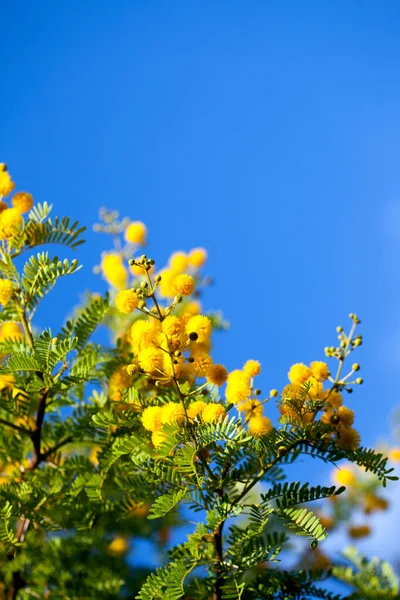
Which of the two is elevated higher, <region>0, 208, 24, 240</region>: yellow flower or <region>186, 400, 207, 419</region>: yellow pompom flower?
<region>0, 208, 24, 240</region>: yellow flower

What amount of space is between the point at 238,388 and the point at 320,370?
31 cm

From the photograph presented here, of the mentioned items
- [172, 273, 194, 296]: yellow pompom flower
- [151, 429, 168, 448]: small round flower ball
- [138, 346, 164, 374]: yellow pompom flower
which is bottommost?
[151, 429, 168, 448]: small round flower ball

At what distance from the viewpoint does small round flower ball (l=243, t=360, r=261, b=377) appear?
2363 mm

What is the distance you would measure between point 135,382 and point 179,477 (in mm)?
814

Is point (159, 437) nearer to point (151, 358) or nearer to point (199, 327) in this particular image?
point (151, 358)

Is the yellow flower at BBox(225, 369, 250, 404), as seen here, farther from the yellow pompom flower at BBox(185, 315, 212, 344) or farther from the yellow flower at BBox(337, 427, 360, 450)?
the yellow flower at BBox(337, 427, 360, 450)

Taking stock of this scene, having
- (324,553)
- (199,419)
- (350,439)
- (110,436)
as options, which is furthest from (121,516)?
(324,553)

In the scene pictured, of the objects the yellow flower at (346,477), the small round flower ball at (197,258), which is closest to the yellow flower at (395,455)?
the yellow flower at (346,477)

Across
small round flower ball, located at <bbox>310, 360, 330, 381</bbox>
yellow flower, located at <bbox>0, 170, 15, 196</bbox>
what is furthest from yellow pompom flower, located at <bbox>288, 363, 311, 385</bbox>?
yellow flower, located at <bbox>0, 170, 15, 196</bbox>

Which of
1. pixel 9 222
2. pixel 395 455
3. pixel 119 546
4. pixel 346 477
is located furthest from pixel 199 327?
pixel 395 455

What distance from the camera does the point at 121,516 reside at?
273 centimetres

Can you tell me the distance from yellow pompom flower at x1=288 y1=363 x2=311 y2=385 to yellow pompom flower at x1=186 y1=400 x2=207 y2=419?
0.33 metres

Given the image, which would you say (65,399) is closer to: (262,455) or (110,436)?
(110,436)

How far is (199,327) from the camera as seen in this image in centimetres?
226
